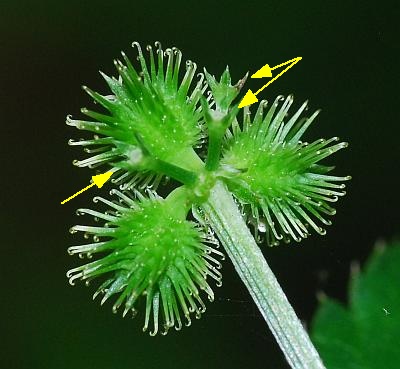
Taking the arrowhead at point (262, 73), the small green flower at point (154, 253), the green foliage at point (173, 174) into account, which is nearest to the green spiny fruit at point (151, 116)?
the green foliage at point (173, 174)

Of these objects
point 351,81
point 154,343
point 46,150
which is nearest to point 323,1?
point 351,81

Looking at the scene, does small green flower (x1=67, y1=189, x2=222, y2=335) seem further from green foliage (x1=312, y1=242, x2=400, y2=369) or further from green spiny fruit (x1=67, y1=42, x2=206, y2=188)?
green foliage (x1=312, y1=242, x2=400, y2=369)

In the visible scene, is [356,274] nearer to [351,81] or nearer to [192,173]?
[351,81]

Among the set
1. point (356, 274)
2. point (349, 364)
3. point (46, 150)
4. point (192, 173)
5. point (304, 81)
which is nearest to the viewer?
point (192, 173)

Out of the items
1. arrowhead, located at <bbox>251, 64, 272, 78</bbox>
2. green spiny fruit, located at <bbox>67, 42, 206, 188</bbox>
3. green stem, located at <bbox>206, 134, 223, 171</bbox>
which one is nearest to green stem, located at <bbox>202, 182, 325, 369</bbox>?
green stem, located at <bbox>206, 134, 223, 171</bbox>

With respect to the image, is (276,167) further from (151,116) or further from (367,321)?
(367,321)

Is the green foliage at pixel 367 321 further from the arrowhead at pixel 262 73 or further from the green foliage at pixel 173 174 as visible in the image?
the green foliage at pixel 173 174
